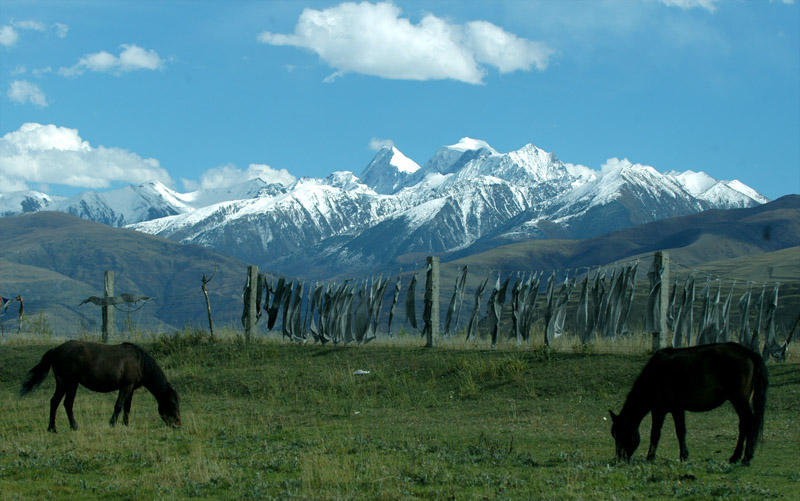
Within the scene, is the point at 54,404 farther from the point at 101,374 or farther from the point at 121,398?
the point at 121,398

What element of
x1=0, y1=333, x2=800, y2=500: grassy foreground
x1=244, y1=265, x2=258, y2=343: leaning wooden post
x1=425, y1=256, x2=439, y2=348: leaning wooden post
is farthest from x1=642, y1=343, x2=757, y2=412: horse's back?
x1=244, y1=265, x2=258, y2=343: leaning wooden post

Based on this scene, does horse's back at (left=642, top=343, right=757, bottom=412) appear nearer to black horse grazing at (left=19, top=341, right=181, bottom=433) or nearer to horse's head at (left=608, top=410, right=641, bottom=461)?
horse's head at (left=608, top=410, right=641, bottom=461)

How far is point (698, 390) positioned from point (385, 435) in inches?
198

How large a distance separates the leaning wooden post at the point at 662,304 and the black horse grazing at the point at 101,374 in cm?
1143

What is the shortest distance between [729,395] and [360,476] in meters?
4.51

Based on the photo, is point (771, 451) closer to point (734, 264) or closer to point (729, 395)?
point (729, 395)

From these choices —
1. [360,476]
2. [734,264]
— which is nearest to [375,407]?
[360,476]

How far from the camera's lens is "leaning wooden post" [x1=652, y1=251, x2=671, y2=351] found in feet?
63.5

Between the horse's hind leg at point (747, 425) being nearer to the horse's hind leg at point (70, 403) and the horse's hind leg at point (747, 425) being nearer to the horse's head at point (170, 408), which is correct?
the horse's head at point (170, 408)

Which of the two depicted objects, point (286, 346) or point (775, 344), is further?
point (286, 346)

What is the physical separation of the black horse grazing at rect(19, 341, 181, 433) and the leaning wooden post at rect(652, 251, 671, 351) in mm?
11429

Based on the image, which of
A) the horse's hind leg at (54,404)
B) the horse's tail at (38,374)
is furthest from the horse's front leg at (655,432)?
the horse's tail at (38,374)

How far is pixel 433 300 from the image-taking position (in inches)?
923

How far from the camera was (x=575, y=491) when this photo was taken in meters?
8.48
